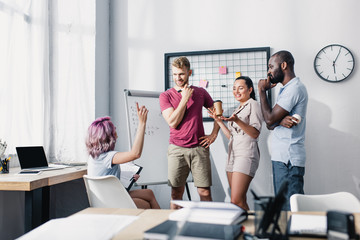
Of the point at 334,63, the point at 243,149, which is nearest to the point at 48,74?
the point at 243,149

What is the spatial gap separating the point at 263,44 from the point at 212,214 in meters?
2.54

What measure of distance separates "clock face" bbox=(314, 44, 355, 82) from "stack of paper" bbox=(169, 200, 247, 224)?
2384mm

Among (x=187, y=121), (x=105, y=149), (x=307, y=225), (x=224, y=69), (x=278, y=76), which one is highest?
(x=224, y=69)

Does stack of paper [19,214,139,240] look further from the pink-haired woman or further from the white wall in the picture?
the white wall

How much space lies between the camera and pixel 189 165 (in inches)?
95.6

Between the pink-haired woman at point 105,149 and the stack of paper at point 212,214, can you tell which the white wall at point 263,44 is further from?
the stack of paper at point 212,214

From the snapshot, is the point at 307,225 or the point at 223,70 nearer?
the point at 307,225

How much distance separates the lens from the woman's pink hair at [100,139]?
6.52 feet

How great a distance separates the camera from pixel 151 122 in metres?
2.88

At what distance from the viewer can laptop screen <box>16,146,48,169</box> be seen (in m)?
2.25

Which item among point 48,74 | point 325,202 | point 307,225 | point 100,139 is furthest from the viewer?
point 48,74

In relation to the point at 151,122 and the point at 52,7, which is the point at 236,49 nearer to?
the point at 151,122

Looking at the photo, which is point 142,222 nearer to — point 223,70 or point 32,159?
→ point 32,159

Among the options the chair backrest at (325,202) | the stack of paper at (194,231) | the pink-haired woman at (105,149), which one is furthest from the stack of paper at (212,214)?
the pink-haired woman at (105,149)
